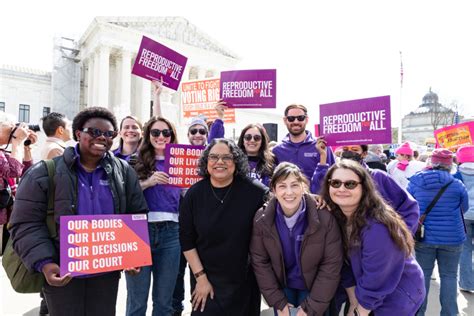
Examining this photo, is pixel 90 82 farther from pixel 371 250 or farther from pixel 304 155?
pixel 371 250

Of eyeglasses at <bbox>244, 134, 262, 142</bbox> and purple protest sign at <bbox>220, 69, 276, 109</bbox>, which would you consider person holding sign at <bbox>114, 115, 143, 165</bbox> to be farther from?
purple protest sign at <bbox>220, 69, 276, 109</bbox>

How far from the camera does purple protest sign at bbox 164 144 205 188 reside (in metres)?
3.39

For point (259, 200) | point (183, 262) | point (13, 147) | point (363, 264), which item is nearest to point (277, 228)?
point (259, 200)

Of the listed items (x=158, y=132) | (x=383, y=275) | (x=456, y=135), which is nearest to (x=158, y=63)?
(x=158, y=132)

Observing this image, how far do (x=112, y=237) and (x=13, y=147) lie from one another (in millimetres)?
3139

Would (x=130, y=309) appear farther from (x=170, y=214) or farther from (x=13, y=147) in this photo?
(x=13, y=147)

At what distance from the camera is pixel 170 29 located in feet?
145

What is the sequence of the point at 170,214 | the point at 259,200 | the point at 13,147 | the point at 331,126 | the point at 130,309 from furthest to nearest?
the point at 13,147 → the point at 331,126 → the point at 170,214 → the point at 130,309 → the point at 259,200

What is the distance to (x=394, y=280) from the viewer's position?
2.49 m

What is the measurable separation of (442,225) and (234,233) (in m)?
2.67

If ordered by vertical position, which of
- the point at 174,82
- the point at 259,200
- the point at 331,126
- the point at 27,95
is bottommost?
the point at 259,200

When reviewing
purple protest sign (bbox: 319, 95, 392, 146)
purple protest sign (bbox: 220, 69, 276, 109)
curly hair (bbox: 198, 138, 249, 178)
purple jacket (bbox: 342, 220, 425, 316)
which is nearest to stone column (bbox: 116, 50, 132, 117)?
purple protest sign (bbox: 220, 69, 276, 109)

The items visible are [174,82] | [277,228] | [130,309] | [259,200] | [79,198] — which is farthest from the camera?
[174,82]

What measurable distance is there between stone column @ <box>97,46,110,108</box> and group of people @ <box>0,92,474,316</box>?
3763 cm
